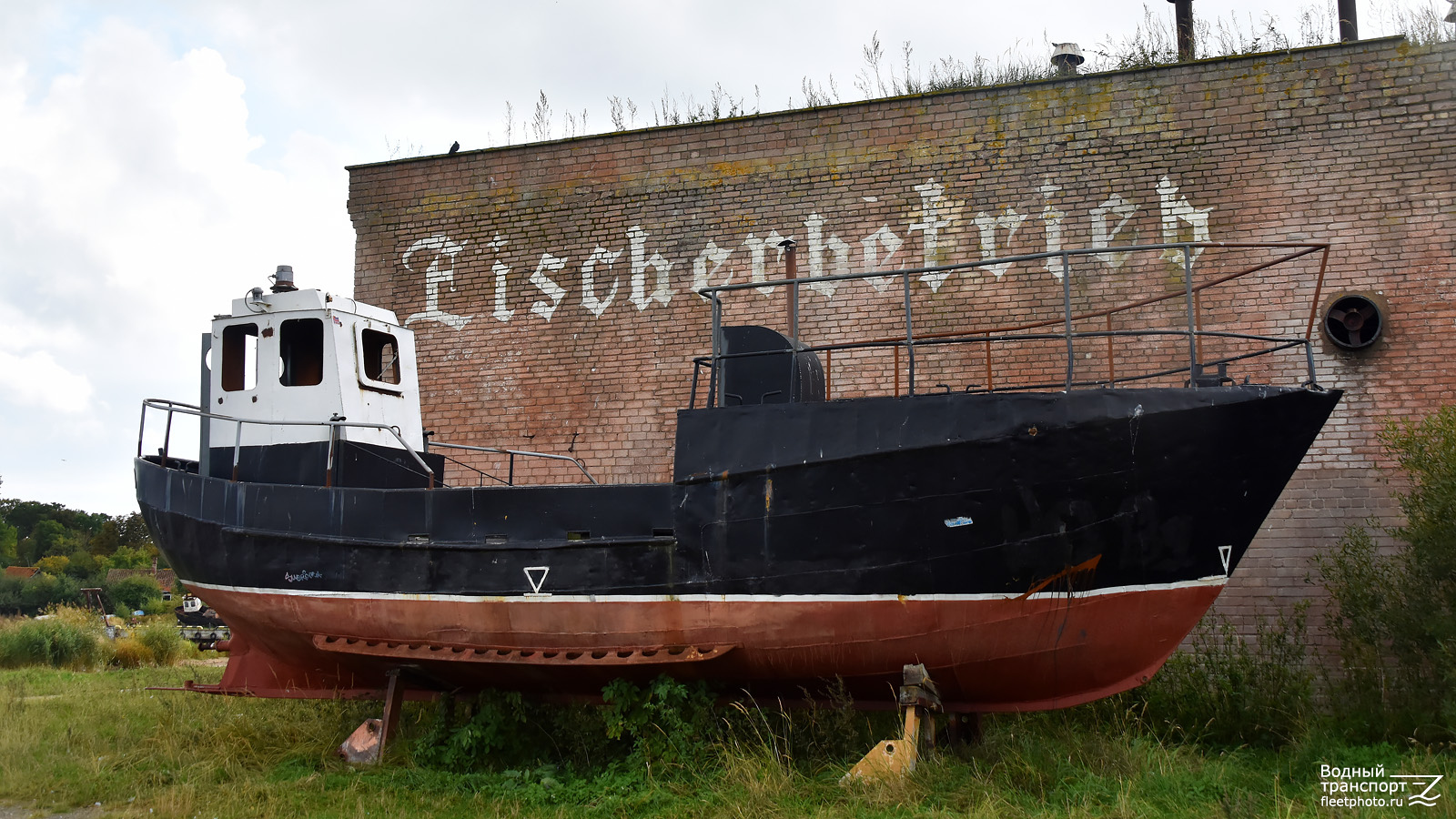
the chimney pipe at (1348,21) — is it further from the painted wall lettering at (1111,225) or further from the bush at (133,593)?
the bush at (133,593)

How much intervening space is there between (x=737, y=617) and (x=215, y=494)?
4539 millimetres

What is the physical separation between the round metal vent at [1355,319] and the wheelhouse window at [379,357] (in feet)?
29.0

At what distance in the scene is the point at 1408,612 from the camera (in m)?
7.31

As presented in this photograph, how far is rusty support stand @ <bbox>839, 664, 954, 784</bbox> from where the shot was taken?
569cm

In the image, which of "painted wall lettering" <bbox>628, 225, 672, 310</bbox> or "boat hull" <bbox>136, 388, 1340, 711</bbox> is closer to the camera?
"boat hull" <bbox>136, 388, 1340, 711</bbox>

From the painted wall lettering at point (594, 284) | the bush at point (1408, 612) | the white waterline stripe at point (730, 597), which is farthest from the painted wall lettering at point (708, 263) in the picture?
the bush at point (1408, 612)

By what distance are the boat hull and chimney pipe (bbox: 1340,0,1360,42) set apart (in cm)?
722

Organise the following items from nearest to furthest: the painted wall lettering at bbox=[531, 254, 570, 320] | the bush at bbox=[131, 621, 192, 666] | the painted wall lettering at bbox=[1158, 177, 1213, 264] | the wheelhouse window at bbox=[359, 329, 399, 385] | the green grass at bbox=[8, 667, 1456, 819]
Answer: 1. the green grass at bbox=[8, 667, 1456, 819]
2. the wheelhouse window at bbox=[359, 329, 399, 385]
3. the painted wall lettering at bbox=[1158, 177, 1213, 264]
4. the painted wall lettering at bbox=[531, 254, 570, 320]
5. the bush at bbox=[131, 621, 192, 666]

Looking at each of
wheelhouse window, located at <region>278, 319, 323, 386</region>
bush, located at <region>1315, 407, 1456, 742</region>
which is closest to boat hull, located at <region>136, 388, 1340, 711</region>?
wheelhouse window, located at <region>278, 319, 323, 386</region>

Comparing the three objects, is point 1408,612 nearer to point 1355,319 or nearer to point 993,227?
point 1355,319

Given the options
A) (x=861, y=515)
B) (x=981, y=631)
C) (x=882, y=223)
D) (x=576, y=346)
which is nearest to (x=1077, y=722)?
(x=981, y=631)

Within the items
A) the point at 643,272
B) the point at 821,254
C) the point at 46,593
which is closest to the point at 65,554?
the point at 46,593

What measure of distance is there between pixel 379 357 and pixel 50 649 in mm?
9973

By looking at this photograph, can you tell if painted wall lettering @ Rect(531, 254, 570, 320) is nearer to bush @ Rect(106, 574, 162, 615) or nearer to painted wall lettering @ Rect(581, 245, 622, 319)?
painted wall lettering @ Rect(581, 245, 622, 319)
